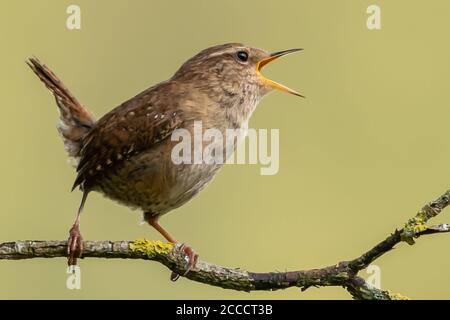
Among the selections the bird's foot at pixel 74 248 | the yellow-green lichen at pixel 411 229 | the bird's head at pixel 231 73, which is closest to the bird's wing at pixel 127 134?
the bird's head at pixel 231 73

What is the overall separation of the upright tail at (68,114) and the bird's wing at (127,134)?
0.49 meters

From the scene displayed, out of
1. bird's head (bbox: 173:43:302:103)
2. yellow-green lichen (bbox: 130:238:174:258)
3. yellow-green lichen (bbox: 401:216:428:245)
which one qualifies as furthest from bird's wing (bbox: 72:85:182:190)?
yellow-green lichen (bbox: 401:216:428:245)

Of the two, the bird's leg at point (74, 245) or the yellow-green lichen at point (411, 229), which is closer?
the yellow-green lichen at point (411, 229)

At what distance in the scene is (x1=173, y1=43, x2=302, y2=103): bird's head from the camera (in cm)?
586

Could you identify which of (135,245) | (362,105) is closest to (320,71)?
(362,105)

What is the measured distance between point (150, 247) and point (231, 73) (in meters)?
1.81

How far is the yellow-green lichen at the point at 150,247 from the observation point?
14.6ft

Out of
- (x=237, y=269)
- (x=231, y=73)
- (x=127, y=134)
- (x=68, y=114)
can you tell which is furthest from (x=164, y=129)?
(x=237, y=269)

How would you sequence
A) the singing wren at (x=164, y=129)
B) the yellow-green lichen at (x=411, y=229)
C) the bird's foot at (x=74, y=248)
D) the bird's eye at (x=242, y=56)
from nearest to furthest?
the yellow-green lichen at (x=411, y=229) → the bird's foot at (x=74, y=248) → the singing wren at (x=164, y=129) → the bird's eye at (x=242, y=56)

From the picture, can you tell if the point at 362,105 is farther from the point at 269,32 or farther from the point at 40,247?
the point at 40,247

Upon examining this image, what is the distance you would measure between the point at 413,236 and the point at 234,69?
2469mm

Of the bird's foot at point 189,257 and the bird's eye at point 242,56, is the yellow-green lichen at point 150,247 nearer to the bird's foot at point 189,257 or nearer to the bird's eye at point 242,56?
the bird's foot at point 189,257

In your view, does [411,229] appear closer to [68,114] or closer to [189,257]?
[189,257]

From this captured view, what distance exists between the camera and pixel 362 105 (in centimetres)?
899
